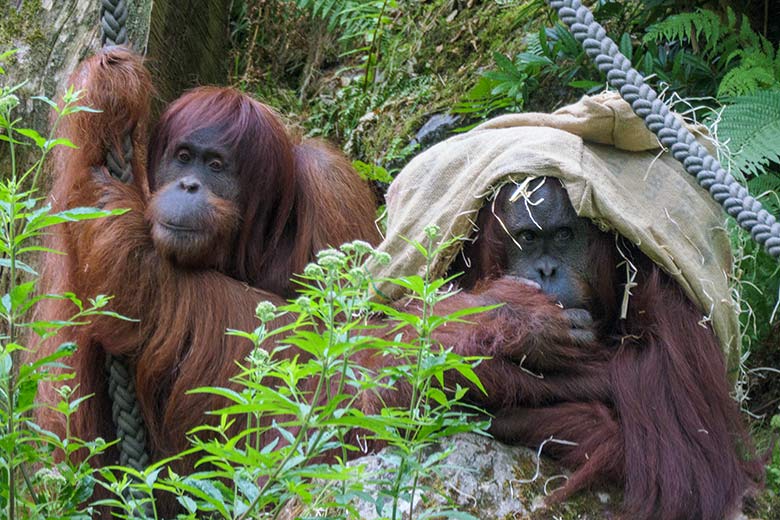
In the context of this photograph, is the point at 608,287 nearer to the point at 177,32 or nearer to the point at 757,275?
the point at 757,275

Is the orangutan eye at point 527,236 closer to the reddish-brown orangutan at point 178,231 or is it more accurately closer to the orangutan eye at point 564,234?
the orangutan eye at point 564,234

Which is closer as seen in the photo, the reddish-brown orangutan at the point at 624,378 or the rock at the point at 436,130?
the reddish-brown orangutan at the point at 624,378

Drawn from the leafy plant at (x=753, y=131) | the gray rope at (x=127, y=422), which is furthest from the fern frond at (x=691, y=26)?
the gray rope at (x=127, y=422)

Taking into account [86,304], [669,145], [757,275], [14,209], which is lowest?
[86,304]

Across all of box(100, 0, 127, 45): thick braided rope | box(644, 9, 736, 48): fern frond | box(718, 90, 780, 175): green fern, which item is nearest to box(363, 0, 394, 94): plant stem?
box(644, 9, 736, 48): fern frond

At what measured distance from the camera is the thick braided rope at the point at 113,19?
10.6ft

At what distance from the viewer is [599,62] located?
9.17 feet

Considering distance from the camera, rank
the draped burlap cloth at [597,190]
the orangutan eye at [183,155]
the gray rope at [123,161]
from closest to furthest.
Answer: the draped burlap cloth at [597,190], the gray rope at [123,161], the orangutan eye at [183,155]

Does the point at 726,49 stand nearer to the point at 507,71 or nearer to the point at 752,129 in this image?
the point at 752,129

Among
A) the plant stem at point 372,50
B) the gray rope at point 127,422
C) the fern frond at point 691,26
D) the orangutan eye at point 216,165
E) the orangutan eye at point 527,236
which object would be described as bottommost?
the gray rope at point 127,422

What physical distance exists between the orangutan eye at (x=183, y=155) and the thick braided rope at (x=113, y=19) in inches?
27.6

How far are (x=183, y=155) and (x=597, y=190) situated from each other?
1511 millimetres

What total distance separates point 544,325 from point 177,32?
7.85 feet

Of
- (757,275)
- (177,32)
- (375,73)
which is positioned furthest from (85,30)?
(757,275)
